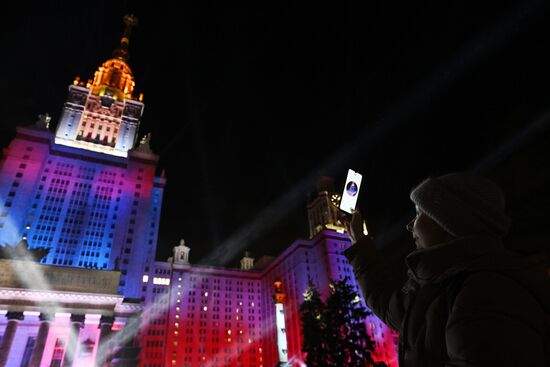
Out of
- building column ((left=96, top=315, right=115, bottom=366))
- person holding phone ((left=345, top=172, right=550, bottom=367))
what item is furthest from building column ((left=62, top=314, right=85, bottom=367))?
person holding phone ((left=345, top=172, right=550, bottom=367))

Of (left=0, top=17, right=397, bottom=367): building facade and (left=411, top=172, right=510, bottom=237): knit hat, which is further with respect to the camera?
(left=0, top=17, right=397, bottom=367): building facade

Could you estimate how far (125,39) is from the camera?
83438 millimetres

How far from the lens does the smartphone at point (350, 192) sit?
3.32 metres

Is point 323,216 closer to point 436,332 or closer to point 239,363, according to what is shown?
point 239,363

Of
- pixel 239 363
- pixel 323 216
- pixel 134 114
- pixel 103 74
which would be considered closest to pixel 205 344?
pixel 239 363

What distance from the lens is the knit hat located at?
1.43 m

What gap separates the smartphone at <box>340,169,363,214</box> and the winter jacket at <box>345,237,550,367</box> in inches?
68.8

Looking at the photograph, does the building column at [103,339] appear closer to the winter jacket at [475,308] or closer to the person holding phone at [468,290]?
the person holding phone at [468,290]

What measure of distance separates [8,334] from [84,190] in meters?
32.8

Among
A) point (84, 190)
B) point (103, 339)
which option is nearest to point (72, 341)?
point (103, 339)

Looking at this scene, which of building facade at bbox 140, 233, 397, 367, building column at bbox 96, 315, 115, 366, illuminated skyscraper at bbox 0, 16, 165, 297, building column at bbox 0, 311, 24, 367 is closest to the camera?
building column at bbox 0, 311, 24, 367

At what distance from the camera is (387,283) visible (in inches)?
79.9

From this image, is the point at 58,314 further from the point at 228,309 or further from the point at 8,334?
the point at 228,309

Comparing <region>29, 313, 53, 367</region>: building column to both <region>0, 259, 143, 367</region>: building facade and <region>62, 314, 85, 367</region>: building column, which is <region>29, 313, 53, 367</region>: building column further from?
<region>62, 314, 85, 367</region>: building column
